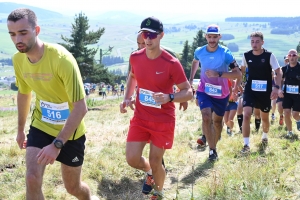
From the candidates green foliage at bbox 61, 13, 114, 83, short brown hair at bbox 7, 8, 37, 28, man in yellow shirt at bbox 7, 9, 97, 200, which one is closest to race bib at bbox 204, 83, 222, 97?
man in yellow shirt at bbox 7, 9, 97, 200

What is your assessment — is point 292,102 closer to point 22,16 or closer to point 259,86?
point 259,86

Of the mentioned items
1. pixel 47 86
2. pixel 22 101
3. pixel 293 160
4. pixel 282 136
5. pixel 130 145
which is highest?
pixel 47 86

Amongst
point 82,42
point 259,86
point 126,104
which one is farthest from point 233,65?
point 82,42

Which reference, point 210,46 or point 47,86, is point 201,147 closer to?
point 210,46

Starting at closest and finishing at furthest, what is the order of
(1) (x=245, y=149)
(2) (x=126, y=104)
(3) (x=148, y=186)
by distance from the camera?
(2) (x=126, y=104) → (3) (x=148, y=186) → (1) (x=245, y=149)

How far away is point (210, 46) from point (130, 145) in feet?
9.29

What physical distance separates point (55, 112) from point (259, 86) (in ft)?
16.2

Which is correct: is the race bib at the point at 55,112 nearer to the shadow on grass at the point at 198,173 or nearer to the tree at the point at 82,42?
the shadow on grass at the point at 198,173

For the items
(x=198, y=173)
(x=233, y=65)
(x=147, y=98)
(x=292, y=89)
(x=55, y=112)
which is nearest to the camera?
(x=55, y=112)

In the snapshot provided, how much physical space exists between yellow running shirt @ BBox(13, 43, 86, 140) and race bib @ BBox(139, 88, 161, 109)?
3.46 feet

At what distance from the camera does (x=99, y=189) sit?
5.55m

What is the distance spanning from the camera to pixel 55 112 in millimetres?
3914

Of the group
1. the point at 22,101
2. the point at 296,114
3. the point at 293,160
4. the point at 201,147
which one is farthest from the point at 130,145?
the point at 296,114

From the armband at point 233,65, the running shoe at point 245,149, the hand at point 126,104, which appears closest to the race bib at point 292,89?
the running shoe at point 245,149
